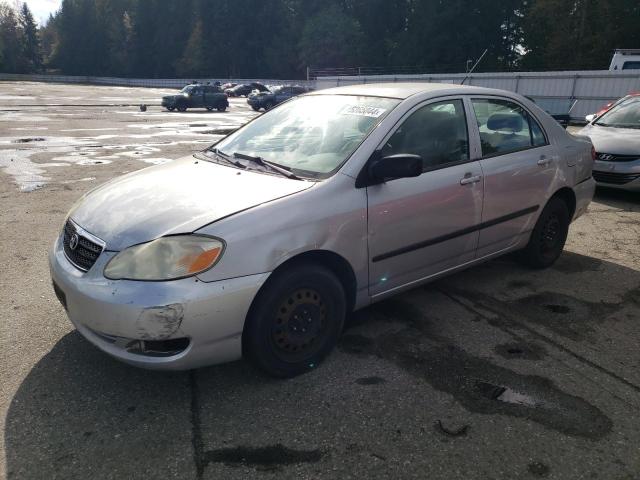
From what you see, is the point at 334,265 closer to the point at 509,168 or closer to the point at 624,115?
the point at 509,168

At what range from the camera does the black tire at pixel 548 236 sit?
14.7ft

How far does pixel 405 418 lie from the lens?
2.59 meters

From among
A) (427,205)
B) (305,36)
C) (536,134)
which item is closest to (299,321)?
(427,205)

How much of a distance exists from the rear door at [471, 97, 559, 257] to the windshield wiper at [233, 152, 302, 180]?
61.6 inches

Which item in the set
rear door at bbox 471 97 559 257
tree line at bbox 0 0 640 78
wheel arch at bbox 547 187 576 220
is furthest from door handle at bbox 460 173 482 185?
tree line at bbox 0 0 640 78

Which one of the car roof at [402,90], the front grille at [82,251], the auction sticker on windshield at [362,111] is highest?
the car roof at [402,90]

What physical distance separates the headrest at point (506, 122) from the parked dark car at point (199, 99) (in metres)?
27.0

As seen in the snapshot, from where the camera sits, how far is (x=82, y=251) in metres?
2.77

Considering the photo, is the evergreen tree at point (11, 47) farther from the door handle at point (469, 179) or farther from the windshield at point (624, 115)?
the door handle at point (469, 179)

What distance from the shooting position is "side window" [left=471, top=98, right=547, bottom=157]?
3895mm

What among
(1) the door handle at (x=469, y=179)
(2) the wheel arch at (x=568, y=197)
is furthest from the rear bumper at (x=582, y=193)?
(1) the door handle at (x=469, y=179)

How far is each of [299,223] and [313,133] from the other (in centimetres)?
97

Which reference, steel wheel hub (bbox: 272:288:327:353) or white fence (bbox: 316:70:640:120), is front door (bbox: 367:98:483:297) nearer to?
steel wheel hub (bbox: 272:288:327:353)

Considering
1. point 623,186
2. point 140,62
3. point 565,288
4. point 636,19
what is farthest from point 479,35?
point 140,62
